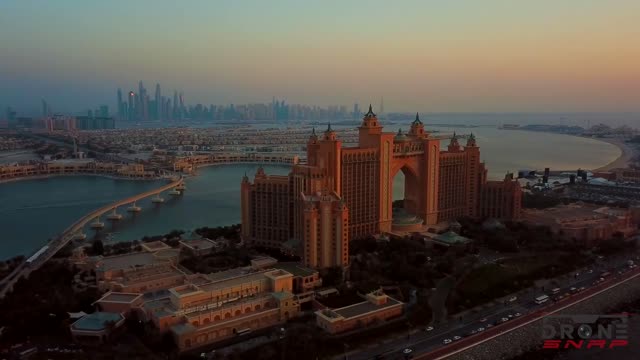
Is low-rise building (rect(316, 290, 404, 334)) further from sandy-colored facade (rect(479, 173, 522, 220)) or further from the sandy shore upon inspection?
the sandy shore

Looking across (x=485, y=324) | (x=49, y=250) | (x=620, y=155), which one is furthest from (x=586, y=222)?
(x=620, y=155)

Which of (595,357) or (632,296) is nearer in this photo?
(595,357)

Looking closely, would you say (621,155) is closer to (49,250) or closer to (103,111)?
(49,250)

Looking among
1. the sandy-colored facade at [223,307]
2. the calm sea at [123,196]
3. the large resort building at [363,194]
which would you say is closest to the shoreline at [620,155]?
the calm sea at [123,196]

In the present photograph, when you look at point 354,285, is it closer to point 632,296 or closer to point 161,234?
point 632,296

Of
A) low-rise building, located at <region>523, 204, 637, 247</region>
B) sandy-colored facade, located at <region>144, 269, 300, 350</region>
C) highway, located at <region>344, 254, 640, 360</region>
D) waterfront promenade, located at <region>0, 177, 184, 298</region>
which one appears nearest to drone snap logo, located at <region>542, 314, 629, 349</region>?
highway, located at <region>344, 254, 640, 360</region>

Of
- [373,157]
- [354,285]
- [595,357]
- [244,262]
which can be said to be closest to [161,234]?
[244,262]

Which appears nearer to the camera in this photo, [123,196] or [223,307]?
[223,307]
